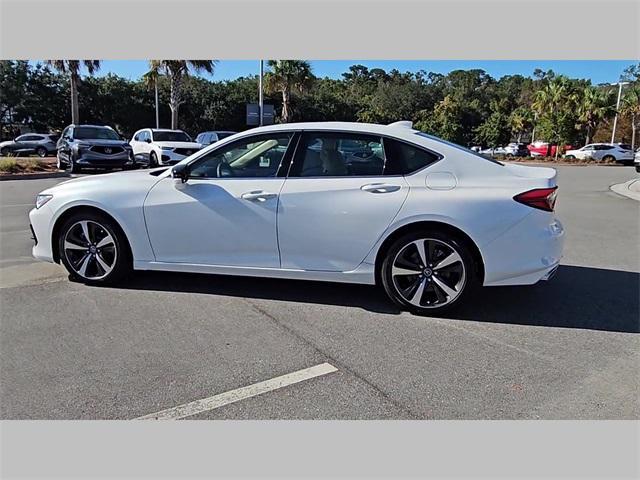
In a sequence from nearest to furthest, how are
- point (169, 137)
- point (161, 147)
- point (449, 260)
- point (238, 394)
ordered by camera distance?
point (238, 394) < point (449, 260) < point (161, 147) < point (169, 137)

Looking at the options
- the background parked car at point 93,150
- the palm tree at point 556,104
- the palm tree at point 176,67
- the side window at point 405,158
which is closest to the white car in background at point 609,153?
the palm tree at point 556,104

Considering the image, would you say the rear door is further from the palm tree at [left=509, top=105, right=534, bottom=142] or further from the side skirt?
the palm tree at [left=509, top=105, right=534, bottom=142]

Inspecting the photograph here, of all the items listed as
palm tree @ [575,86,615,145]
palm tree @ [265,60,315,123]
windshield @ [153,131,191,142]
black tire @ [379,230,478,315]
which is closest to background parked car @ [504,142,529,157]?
palm tree @ [575,86,615,145]

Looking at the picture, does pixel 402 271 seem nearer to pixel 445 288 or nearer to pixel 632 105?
pixel 445 288

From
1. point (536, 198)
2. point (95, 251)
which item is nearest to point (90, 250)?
point (95, 251)

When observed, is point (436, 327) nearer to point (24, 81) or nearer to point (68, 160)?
point (68, 160)

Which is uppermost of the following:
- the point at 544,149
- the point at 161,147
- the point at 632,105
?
the point at 632,105

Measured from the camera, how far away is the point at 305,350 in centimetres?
369

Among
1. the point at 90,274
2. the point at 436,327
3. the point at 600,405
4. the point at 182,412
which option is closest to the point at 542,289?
the point at 436,327

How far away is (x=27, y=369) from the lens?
3.39 metres

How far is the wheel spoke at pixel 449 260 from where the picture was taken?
4.20 metres

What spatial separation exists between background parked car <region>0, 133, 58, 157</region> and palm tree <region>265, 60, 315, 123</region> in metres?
13.3

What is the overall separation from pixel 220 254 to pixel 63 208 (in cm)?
164

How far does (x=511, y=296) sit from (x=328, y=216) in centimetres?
198
